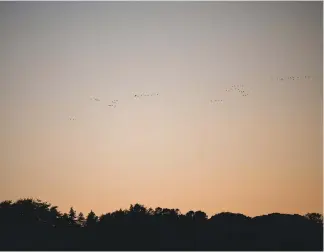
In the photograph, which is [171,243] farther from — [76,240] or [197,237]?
[76,240]

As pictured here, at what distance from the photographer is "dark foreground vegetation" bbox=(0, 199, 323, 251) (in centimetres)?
8838

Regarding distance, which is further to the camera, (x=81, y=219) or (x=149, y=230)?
(x=81, y=219)

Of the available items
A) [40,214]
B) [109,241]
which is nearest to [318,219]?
[109,241]

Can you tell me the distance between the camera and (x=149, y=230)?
329ft

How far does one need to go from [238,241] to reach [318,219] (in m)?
50.2

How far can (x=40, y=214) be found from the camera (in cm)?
11600

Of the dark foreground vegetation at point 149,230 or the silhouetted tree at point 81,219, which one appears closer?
the dark foreground vegetation at point 149,230

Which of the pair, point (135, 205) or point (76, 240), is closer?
point (76, 240)

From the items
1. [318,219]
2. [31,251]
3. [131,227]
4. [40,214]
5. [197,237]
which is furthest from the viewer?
[318,219]

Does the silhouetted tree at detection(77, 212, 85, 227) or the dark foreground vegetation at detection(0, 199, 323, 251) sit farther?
the silhouetted tree at detection(77, 212, 85, 227)

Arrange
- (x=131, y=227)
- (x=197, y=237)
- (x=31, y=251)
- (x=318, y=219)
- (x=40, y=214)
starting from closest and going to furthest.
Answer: (x=31, y=251), (x=197, y=237), (x=131, y=227), (x=40, y=214), (x=318, y=219)

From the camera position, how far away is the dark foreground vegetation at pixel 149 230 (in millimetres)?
88375

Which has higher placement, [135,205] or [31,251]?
[135,205]

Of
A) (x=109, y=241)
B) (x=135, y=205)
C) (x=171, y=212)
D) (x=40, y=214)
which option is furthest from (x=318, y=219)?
(x=40, y=214)
